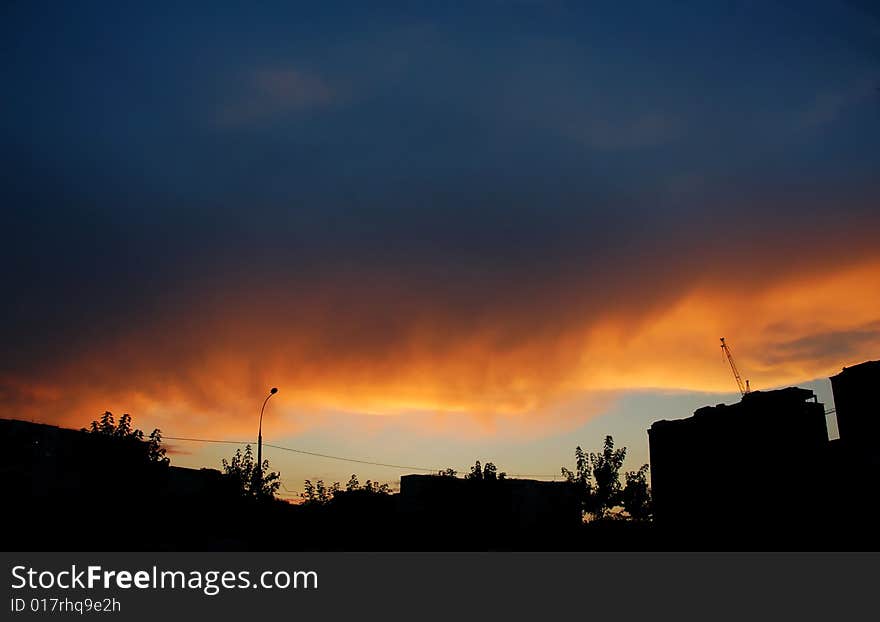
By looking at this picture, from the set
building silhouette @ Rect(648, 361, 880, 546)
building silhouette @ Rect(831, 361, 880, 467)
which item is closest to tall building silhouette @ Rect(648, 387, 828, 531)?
building silhouette @ Rect(648, 361, 880, 546)

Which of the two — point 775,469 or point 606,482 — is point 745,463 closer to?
point 775,469

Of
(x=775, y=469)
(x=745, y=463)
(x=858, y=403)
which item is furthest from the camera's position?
(x=858, y=403)

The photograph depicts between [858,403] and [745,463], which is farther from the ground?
[858,403]

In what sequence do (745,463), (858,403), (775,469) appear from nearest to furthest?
(775,469) → (745,463) → (858,403)

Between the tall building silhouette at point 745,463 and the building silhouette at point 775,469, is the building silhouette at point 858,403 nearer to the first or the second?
the building silhouette at point 775,469

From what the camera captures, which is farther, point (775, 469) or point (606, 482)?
point (606, 482)

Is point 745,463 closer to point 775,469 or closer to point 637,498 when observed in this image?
point 775,469

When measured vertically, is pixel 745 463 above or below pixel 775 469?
above

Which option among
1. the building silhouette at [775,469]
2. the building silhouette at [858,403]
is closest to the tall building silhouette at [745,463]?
the building silhouette at [775,469]

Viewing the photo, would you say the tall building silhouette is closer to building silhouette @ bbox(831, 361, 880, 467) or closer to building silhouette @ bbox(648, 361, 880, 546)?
building silhouette @ bbox(648, 361, 880, 546)

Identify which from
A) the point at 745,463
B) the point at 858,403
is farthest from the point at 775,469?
the point at 858,403
